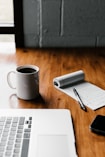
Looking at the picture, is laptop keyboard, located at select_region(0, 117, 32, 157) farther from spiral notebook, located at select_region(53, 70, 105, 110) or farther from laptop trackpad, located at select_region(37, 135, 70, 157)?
spiral notebook, located at select_region(53, 70, 105, 110)

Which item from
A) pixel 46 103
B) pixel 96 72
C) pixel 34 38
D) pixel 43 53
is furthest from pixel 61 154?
pixel 34 38

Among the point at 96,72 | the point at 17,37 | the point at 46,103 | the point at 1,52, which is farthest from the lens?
the point at 17,37

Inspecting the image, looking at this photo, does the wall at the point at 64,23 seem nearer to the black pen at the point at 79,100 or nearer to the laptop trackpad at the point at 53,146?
the black pen at the point at 79,100

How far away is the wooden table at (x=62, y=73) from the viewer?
83 cm

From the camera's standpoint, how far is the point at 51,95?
42.4 inches

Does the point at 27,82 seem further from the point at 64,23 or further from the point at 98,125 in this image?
the point at 64,23

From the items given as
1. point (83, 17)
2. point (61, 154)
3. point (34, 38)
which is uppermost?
point (83, 17)

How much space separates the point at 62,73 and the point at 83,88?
0.19 metres

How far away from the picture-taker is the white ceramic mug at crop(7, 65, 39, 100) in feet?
3.22

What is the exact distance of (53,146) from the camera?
78 cm

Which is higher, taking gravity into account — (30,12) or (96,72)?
(30,12)

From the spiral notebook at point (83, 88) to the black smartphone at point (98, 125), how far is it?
116mm

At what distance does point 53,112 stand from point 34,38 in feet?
2.74

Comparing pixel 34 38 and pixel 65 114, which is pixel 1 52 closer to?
pixel 34 38
